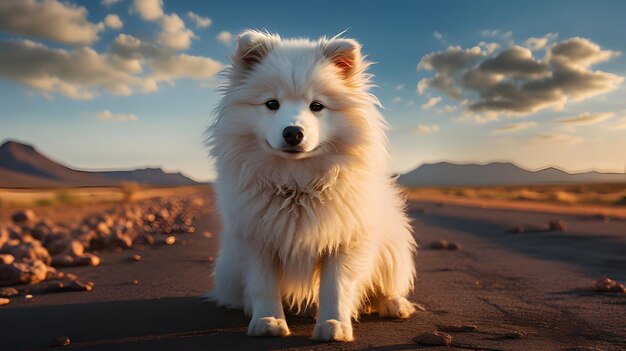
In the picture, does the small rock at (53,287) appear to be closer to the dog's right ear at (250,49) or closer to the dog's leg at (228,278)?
the dog's leg at (228,278)

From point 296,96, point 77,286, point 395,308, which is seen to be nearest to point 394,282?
point 395,308

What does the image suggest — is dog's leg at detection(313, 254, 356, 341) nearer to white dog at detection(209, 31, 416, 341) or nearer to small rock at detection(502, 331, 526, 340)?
white dog at detection(209, 31, 416, 341)

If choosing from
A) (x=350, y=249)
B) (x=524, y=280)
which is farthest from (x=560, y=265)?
(x=350, y=249)

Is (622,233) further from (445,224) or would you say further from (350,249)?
(350,249)

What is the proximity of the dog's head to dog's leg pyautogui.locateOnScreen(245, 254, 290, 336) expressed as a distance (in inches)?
30.1

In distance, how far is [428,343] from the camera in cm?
318

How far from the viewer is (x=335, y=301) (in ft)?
11.5

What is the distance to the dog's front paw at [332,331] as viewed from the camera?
3.30 m

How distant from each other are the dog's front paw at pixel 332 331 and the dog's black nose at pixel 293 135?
1.15m

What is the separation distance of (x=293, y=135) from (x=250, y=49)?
0.95 m

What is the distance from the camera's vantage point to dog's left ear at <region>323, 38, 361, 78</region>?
3.98 metres

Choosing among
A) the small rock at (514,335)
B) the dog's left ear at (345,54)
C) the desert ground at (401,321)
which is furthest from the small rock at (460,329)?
the dog's left ear at (345,54)

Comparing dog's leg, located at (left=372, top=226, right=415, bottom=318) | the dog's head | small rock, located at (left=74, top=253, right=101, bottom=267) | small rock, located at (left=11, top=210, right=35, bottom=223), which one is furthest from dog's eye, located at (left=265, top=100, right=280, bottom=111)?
small rock, located at (left=11, top=210, right=35, bottom=223)

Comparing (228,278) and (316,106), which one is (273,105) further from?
(228,278)
